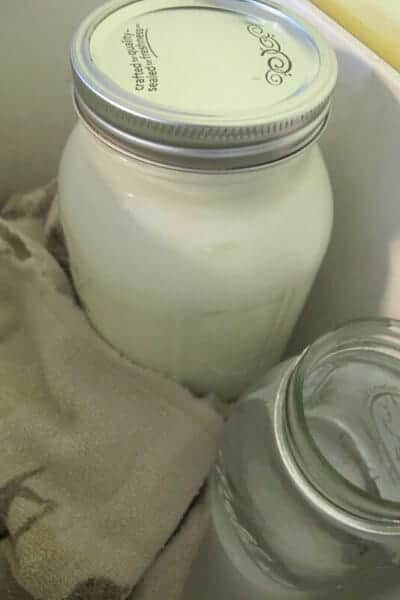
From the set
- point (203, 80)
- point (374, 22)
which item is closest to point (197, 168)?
point (203, 80)

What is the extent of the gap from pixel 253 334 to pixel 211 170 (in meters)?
0.11

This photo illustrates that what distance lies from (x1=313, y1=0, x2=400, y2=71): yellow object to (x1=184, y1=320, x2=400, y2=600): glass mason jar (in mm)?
149

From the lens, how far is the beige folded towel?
0.33m

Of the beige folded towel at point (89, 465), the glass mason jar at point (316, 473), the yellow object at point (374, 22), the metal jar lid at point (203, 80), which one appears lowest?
the beige folded towel at point (89, 465)

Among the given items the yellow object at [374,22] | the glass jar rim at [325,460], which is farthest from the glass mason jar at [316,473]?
the yellow object at [374,22]

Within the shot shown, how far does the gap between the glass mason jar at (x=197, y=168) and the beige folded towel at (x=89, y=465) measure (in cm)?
3

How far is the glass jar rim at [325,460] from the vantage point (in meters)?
0.24

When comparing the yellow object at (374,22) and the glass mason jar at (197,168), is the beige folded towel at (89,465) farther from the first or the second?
the yellow object at (374,22)

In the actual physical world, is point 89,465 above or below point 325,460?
below

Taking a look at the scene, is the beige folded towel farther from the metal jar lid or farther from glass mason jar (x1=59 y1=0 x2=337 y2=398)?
the metal jar lid

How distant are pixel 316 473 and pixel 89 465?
15 centimetres

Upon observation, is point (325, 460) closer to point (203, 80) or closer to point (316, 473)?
point (316, 473)

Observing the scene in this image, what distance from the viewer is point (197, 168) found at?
11.1 inches

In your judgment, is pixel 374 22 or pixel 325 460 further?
pixel 374 22
